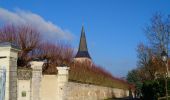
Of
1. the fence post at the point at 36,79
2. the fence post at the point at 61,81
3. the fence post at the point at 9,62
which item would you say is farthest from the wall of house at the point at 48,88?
the fence post at the point at 9,62

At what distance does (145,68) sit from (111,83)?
334 inches

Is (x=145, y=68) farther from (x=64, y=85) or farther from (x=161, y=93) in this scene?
(x=64, y=85)

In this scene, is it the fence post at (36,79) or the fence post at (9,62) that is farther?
the fence post at (36,79)

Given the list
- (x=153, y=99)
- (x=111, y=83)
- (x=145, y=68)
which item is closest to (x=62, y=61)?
(x=153, y=99)

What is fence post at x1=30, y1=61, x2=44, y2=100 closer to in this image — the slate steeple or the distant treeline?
the distant treeline

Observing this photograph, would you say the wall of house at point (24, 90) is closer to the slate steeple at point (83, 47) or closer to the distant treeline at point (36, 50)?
the distant treeline at point (36, 50)

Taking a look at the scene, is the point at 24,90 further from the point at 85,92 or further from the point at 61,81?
the point at 85,92

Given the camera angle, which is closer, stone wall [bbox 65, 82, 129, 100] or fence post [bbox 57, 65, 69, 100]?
Result: fence post [bbox 57, 65, 69, 100]

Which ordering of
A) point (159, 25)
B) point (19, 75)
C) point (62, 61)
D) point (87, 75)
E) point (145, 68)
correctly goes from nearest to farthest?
point (19, 75) → point (62, 61) → point (159, 25) → point (87, 75) → point (145, 68)

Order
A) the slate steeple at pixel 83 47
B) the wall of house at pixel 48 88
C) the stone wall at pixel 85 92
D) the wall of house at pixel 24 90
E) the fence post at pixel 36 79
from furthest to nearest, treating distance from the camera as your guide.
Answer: the slate steeple at pixel 83 47
the stone wall at pixel 85 92
the wall of house at pixel 48 88
the fence post at pixel 36 79
the wall of house at pixel 24 90

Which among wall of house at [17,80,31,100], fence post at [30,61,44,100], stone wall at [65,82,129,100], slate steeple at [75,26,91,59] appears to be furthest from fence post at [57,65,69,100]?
slate steeple at [75,26,91,59]

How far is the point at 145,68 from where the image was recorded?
44312mm

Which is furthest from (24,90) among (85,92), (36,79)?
(85,92)

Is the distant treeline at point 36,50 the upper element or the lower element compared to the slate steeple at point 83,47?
lower
